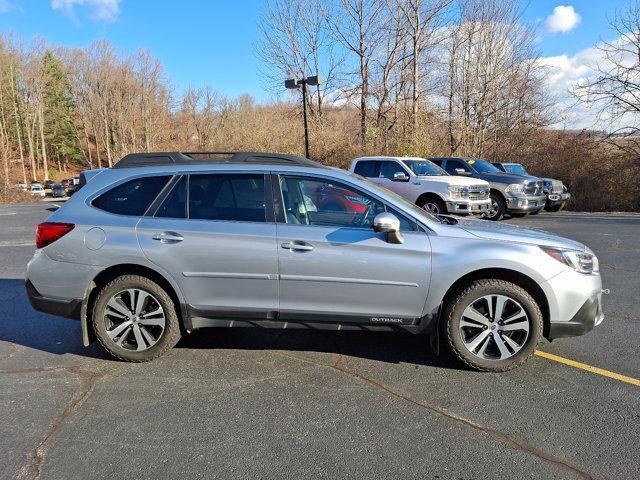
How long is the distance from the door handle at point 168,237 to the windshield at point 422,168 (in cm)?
998

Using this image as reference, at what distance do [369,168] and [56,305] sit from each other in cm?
1032

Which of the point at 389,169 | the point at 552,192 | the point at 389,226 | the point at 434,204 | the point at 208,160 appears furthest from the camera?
the point at 552,192

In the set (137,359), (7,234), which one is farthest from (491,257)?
(7,234)

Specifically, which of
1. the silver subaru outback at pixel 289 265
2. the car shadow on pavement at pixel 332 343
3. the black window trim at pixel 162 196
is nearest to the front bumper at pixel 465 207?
the car shadow on pavement at pixel 332 343

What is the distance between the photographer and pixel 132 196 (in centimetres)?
394

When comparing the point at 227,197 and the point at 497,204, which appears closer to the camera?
the point at 227,197

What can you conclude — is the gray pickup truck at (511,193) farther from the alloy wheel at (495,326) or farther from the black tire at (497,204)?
the alloy wheel at (495,326)

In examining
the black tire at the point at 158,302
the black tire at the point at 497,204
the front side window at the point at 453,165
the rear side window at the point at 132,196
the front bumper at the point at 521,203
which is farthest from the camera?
the front side window at the point at 453,165

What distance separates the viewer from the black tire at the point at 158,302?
378 cm

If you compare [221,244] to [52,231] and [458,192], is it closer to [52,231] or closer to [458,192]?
[52,231]

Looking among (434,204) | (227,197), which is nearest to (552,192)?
(434,204)

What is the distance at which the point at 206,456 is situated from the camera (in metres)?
2.60

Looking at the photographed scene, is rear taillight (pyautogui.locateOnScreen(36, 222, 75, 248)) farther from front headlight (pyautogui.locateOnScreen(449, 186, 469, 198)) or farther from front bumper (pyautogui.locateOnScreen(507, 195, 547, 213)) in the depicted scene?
front bumper (pyautogui.locateOnScreen(507, 195, 547, 213))

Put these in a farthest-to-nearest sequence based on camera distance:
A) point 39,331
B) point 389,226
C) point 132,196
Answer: point 39,331
point 132,196
point 389,226
